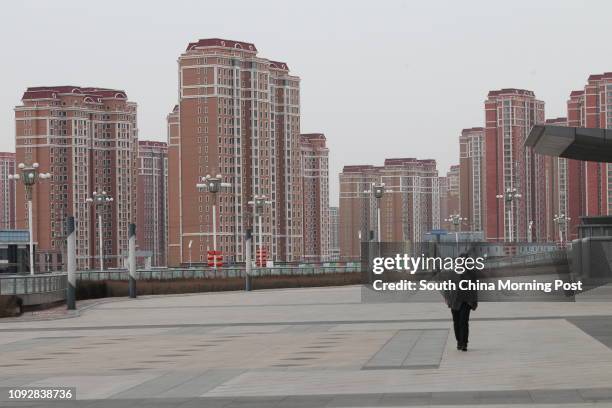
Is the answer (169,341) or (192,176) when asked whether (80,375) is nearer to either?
(169,341)

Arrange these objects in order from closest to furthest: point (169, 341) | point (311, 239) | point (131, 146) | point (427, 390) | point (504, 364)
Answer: point (427, 390), point (504, 364), point (169, 341), point (131, 146), point (311, 239)

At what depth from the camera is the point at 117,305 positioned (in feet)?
131

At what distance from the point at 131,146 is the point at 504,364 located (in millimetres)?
141132

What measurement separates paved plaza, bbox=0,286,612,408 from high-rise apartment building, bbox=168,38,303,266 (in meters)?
105

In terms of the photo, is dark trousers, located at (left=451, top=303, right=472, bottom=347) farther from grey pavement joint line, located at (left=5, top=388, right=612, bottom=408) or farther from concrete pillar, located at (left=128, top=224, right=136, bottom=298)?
concrete pillar, located at (left=128, top=224, right=136, bottom=298)

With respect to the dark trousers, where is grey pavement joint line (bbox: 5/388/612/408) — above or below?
below

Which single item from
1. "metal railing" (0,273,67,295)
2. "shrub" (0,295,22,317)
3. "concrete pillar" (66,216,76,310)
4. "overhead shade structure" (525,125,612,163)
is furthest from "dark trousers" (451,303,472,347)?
"metal railing" (0,273,67,295)

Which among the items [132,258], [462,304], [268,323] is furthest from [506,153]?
[462,304]

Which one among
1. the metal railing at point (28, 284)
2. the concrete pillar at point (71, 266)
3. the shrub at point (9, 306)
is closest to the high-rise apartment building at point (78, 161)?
the metal railing at point (28, 284)

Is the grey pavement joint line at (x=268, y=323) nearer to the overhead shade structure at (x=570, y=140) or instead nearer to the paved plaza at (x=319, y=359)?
the paved plaza at (x=319, y=359)

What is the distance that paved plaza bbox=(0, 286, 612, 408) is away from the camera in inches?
485

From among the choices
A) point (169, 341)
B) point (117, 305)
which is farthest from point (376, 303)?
point (169, 341)

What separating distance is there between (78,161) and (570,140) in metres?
122

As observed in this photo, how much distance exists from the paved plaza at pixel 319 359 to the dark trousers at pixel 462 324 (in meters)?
0.22
